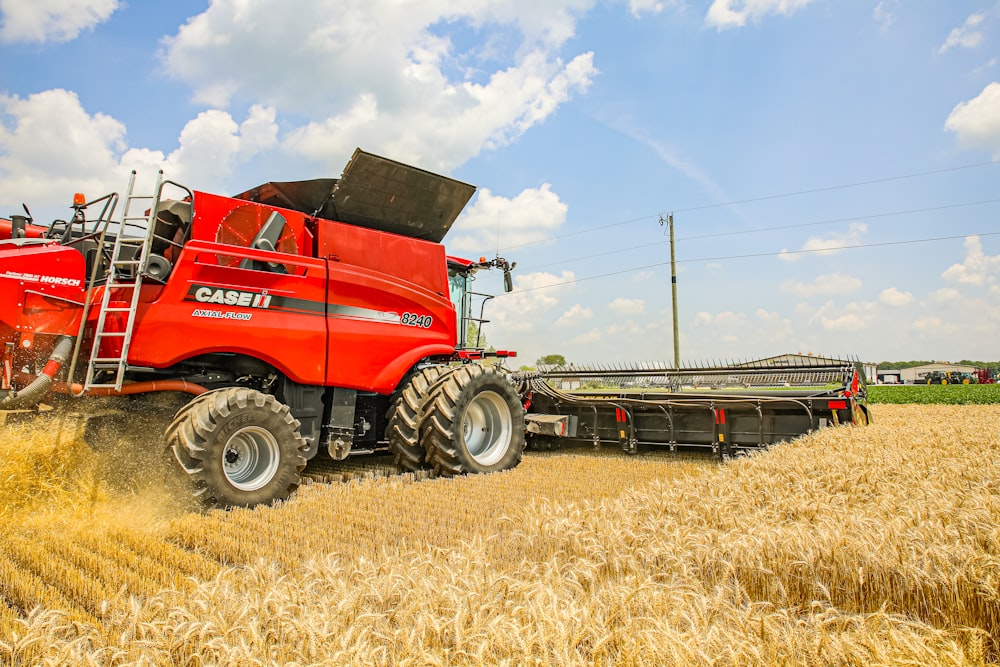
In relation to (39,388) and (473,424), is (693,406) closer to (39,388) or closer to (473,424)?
(473,424)

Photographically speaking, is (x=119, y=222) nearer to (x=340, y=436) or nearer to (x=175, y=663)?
(x=340, y=436)

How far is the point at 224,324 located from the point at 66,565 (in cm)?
234

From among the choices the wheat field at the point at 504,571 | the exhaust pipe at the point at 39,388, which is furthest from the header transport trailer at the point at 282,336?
the wheat field at the point at 504,571

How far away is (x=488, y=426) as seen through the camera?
294 inches

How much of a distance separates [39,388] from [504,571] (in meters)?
3.74

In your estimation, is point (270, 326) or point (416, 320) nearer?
point (270, 326)

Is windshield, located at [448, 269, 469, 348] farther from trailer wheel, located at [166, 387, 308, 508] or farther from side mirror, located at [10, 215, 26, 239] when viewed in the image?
side mirror, located at [10, 215, 26, 239]

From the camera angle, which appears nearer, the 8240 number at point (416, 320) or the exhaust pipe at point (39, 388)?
the exhaust pipe at point (39, 388)

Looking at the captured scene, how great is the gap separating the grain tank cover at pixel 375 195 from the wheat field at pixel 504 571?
9.25 ft

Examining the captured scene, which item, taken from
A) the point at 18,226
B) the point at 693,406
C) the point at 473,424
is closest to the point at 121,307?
the point at 18,226

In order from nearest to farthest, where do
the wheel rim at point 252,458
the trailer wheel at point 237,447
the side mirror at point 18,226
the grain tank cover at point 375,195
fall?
1. the trailer wheel at point 237,447
2. the wheel rim at point 252,458
3. the side mirror at point 18,226
4. the grain tank cover at point 375,195

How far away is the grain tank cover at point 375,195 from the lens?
6.32 m

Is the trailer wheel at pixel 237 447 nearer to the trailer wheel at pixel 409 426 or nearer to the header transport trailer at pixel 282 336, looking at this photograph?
the header transport trailer at pixel 282 336

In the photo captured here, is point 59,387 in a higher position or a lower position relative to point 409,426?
higher
